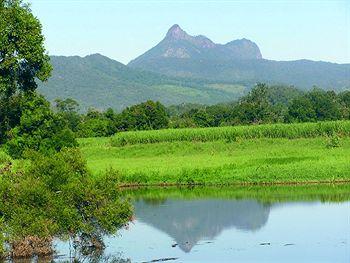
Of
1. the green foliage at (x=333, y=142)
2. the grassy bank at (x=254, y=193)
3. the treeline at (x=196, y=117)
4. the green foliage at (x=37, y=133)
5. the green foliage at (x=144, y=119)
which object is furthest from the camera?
the treeline at (x=196, y=117)

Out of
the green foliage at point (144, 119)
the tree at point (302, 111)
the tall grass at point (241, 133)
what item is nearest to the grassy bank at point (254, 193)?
the tall grass at point (241, 133)

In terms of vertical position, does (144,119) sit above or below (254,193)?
above

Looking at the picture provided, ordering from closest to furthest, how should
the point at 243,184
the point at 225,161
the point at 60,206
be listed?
the point at 60,206, the point at 243,184, the point at 225,161

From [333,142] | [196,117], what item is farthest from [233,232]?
[196,117]

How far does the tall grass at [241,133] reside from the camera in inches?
2682

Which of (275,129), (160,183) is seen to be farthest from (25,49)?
(275,129)

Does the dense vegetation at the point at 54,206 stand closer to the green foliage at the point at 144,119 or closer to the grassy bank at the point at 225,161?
the grassy bank at the point at 225,161

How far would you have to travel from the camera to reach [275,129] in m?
68.9

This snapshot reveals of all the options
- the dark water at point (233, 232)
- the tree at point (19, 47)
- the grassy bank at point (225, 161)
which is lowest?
the dark water at point (233, 232)

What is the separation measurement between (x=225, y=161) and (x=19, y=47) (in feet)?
59.4

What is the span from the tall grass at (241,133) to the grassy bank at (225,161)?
115cm

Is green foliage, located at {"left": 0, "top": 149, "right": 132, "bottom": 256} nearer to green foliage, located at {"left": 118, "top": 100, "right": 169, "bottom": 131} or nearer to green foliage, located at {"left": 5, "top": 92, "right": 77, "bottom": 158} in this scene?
green foliage, located at {"left": 5, "top": 92, "right": 77, "bottom": 158}

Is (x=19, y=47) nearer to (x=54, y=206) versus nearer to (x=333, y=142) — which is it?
(x=54, y=206)

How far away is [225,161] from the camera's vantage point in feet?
182
